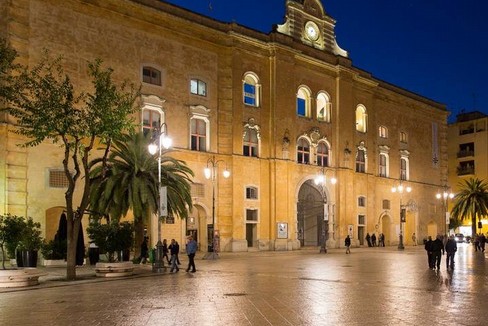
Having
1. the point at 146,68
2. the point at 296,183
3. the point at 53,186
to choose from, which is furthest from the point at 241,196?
the point at 53,186

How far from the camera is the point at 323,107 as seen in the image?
2078 inches

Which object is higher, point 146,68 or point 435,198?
point 146,68

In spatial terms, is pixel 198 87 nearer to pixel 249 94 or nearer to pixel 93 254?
pixel 249 94

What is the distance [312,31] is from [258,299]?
39.5 m

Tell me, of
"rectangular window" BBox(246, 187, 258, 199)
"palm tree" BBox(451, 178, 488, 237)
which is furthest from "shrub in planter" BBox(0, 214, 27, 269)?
"palm tree" BBox(451, 178, 488, 237)

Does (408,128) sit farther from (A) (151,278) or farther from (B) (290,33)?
(A) (151,278)

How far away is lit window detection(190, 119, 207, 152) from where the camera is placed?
4153cm

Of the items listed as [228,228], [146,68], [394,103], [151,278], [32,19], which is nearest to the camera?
[151,278]

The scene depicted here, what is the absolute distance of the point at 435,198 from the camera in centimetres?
6662

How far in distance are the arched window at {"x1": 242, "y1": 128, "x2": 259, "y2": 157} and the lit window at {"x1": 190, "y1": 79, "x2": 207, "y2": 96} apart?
4.75 metres

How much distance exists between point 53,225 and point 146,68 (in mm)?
11671

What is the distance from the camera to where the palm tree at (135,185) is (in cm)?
2912

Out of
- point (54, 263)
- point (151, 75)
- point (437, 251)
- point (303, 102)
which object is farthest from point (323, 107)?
point (54, 263)

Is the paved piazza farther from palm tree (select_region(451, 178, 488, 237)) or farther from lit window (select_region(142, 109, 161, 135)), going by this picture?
palm tree (select_region(451, 178, 488, 237))
